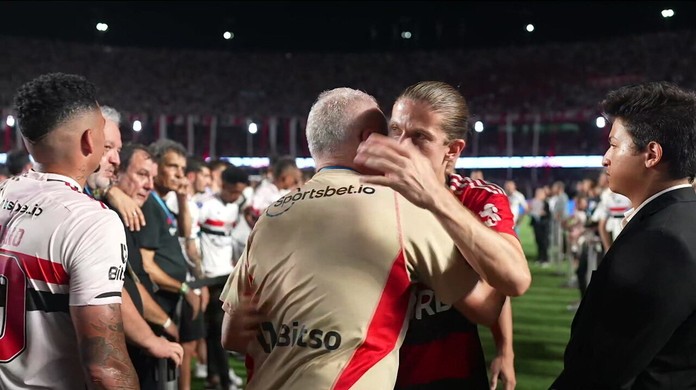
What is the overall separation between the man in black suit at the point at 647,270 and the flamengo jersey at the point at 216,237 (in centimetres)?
551

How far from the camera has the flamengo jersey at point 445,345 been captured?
2.47m

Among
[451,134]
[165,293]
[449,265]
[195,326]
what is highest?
[451,134]

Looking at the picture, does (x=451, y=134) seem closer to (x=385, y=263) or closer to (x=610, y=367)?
(x=385, y=263)

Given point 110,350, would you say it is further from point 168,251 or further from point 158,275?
point 168,251

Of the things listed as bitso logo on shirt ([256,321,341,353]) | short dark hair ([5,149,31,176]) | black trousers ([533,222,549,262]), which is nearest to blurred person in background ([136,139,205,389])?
short dark hair ([5,149,31,176])

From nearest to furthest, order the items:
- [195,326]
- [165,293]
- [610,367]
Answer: [610,367] < [165,293] < [195,326]

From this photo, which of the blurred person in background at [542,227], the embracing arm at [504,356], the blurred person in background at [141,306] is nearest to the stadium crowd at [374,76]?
the blurred person in background at [542,227]

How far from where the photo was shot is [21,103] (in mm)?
2576

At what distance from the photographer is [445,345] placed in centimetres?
254

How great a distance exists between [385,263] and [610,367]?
77 centimetres

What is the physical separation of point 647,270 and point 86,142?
5.90 ft

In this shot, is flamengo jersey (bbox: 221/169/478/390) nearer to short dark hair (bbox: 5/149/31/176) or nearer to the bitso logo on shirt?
the bitso logo on shirt

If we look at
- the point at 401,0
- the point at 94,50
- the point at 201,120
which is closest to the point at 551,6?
the point at 401,0

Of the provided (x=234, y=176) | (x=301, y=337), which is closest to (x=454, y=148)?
(x=301, y=337)
